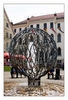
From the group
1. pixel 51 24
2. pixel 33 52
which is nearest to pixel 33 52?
pixel 33 52

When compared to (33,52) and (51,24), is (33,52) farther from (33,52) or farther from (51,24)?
(51,24)

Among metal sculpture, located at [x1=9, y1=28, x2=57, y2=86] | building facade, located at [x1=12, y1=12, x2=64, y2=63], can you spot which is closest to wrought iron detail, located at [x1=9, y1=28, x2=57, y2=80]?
metal sculpture, located at [x1=9, y1=28, x2=57, y2=86]

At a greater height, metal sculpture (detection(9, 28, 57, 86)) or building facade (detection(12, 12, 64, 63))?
building facade (detection(12, 12, 64, 63))

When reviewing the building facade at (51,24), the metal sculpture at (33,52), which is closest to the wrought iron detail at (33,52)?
the metal sculpture at (33,52)

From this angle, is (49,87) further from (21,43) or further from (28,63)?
(21,43)

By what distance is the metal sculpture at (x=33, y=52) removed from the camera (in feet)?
22.8

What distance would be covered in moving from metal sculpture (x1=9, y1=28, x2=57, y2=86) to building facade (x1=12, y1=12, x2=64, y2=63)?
8.28m

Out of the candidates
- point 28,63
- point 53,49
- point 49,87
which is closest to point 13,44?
point 28,63

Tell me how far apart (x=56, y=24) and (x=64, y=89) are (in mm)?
11012

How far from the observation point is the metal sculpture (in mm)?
6957

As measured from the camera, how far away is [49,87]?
24.3 ft

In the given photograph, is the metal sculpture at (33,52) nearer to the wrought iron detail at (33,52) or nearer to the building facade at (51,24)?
the wrought iron detail at (33,52)

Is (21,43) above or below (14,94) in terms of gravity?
above

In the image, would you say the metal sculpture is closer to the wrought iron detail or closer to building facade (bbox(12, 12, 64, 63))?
the wrought iron detail
